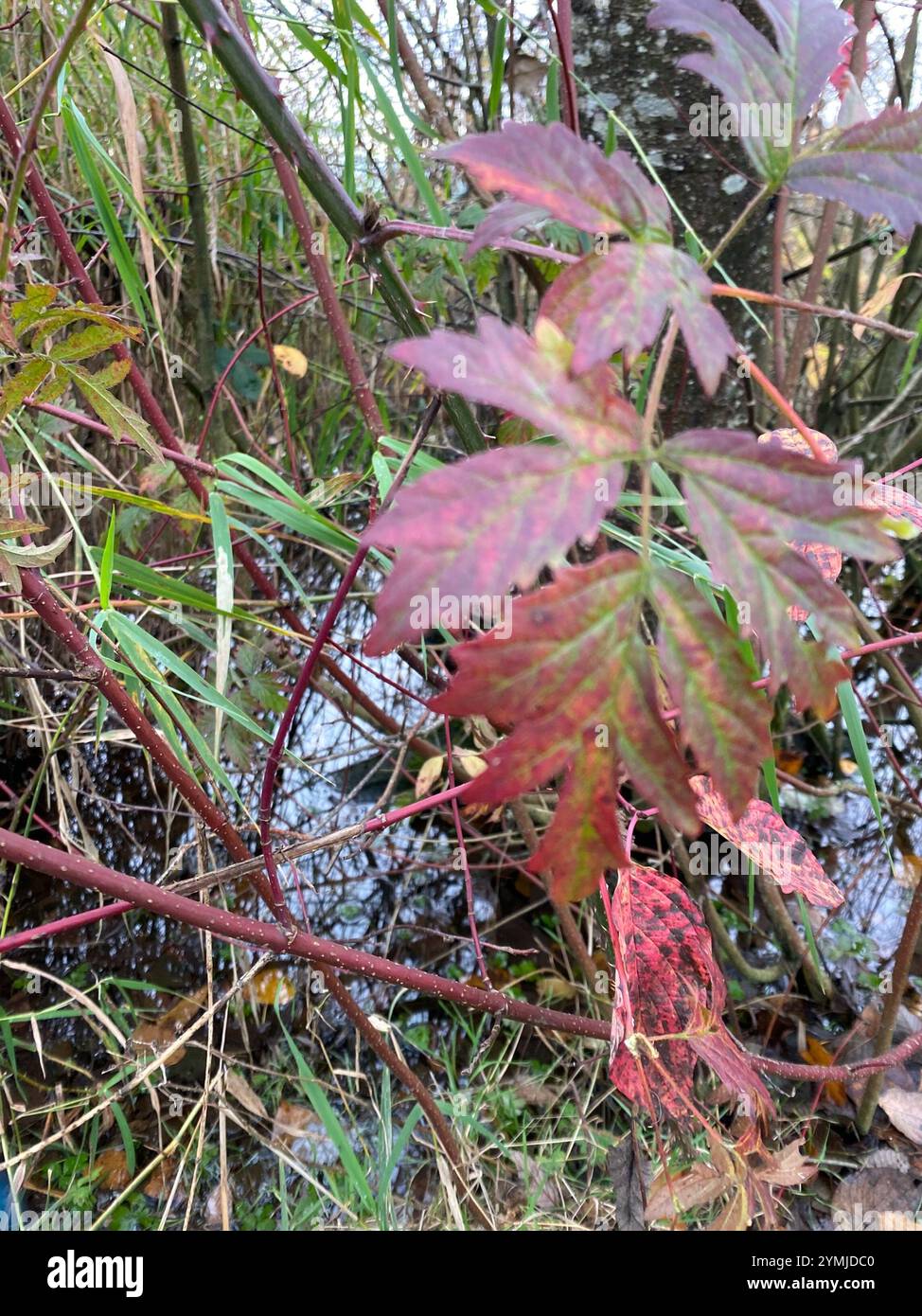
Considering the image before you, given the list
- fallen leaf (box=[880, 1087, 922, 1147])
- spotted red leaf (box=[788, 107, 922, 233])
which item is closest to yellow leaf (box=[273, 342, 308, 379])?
spotted red leaf (box=[788, 107, 922, 233])

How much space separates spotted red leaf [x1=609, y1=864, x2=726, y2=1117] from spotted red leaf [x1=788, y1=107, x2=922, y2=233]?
46 cm

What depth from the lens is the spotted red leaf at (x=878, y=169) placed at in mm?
380

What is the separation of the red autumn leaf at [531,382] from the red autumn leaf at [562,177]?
7 centimetres

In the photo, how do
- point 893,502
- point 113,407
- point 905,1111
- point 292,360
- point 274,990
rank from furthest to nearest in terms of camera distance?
point 292,360 < point 274,990 < point 905,1111 < point 113,407 < point 893,502

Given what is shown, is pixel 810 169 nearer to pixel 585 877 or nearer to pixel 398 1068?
pixel 585 877

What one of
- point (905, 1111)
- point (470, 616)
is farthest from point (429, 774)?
point (905, 1111)

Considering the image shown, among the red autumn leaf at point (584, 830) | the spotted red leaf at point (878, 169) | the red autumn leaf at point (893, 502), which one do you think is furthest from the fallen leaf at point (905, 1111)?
the spotted red leaf at point (878, 169)

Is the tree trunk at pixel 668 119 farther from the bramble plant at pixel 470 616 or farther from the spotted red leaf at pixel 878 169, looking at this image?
the spotted red leaf at pixel 878 169

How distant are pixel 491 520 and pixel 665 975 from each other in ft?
1.58

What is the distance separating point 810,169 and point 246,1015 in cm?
131

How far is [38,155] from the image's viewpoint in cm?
153

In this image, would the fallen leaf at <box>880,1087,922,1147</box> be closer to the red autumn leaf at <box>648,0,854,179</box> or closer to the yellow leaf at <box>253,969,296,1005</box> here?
the yellow leaf at <box>253,969,296,1005</box>

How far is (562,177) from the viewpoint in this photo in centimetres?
36

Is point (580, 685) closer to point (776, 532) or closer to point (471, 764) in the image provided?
point (776, 532)
